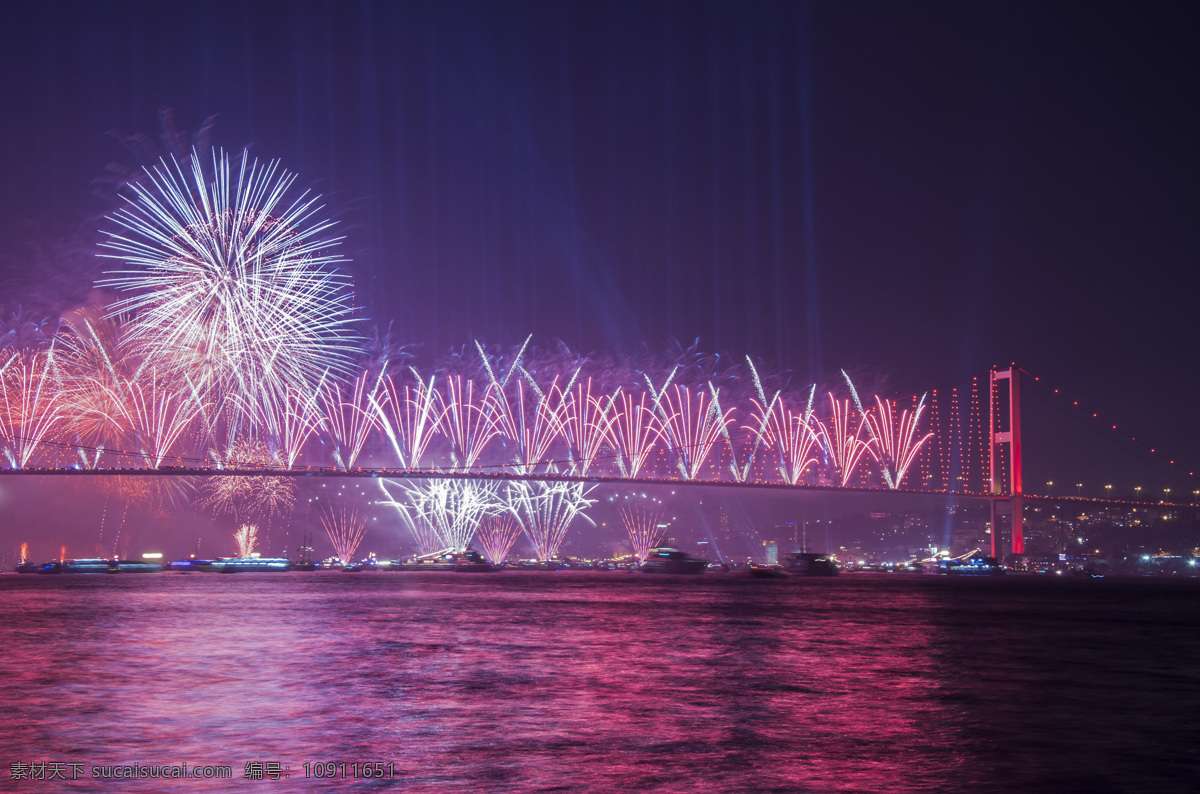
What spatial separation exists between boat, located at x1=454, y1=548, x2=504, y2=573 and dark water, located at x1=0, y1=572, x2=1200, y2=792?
5249cm

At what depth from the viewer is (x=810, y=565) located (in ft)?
276

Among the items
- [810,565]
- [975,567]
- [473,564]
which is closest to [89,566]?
[473,564]

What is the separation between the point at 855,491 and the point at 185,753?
64.0 metres

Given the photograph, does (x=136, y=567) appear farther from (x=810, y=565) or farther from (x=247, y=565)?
(x=810, y=565)

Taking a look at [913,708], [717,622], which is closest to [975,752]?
[913,708]

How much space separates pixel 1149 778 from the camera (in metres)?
10.4

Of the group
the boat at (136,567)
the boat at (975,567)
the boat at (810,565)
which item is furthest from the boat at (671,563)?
the boat at (136,567)

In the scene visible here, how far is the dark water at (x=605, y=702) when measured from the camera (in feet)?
33.3

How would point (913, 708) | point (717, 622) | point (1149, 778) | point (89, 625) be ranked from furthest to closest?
point (717, 622)
point (89, 625)
point (913, 708)
point (1149, 778)

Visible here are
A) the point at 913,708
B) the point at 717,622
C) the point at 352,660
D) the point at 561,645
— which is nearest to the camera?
the point at 913,708

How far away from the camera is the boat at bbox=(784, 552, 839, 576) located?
83.4m

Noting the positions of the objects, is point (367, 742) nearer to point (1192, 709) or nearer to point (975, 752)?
point (975, 752)

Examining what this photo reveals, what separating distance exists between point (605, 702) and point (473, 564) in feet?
229

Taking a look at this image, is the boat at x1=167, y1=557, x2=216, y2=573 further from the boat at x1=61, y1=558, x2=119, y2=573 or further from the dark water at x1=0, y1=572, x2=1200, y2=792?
the dark water at x1=0, y1=572, x2=1200, y2=792
